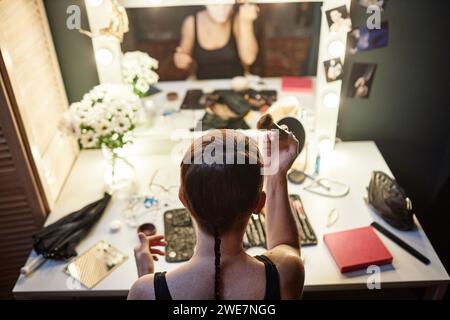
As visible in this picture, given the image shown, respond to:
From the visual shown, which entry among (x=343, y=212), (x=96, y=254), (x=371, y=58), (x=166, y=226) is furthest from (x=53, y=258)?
(x=371, y=58)

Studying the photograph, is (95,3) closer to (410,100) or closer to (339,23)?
(339,23)

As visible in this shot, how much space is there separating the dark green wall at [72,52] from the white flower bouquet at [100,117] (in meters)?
0.36

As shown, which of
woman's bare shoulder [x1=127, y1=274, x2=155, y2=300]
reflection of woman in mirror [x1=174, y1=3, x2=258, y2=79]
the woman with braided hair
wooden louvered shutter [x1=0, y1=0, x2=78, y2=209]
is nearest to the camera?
the woman with braided hair

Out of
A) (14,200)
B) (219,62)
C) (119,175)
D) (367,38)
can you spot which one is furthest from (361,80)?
(14,200)

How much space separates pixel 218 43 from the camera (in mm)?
2680

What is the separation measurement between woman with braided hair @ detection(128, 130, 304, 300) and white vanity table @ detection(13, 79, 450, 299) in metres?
0.52

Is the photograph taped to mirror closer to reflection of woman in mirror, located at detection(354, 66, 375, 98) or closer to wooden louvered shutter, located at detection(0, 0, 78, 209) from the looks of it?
wooden louvered shutter, located at detection(0, 0, 78, 209)

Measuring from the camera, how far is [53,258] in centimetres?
169

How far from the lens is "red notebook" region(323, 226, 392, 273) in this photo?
1.60m

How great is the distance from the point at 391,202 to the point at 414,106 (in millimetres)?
692

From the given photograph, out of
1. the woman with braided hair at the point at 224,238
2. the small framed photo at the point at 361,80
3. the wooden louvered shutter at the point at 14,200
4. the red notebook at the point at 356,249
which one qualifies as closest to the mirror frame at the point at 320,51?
the small framed photo at the point at 361,80

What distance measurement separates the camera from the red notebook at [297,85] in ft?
7.79

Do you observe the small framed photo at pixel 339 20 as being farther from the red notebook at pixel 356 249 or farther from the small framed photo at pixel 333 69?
the red notebook at pixel 356 249

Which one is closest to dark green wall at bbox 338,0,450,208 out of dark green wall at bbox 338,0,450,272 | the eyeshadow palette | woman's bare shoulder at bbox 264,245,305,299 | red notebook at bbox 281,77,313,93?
dark green wall at bbox 338,0,450,272
